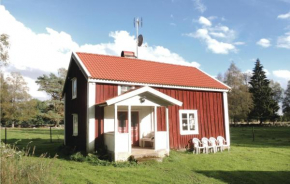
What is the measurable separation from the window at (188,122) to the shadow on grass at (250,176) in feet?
17.0

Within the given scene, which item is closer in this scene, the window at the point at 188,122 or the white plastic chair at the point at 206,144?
the white plastic chair at the point at 206,144

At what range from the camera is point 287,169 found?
1179 centimetres

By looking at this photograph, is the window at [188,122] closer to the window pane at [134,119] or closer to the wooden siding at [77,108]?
the window pane at [134,119]

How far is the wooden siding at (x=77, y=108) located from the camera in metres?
13.8

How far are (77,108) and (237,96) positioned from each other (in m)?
35.1

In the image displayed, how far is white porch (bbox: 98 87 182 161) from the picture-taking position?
38.1 ft

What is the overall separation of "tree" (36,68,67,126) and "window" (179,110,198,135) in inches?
1460

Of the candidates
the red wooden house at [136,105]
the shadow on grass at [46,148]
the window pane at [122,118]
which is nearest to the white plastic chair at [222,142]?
the red wooden house at [136,105]

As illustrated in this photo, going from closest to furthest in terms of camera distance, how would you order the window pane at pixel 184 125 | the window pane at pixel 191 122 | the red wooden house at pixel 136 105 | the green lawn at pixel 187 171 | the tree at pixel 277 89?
the green lawn at pixel 187 171, the red wooden house at pixel 136 105, the window pane at pixel 184 125, the window pane at pixel 191 122, the tree at pixel 277 89

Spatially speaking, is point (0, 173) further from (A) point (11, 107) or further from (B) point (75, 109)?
(A) point (11, 107)

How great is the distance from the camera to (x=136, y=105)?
1234 cm

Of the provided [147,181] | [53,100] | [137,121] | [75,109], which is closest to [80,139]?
[75,109]

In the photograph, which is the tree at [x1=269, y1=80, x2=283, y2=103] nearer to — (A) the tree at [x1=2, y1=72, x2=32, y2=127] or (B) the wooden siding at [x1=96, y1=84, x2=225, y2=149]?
(B) the wooden siding at [x1=96, y1=84, x2=225, y2=149]

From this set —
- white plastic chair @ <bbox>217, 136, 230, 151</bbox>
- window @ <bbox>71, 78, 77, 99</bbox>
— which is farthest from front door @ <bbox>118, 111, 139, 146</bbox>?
white plastic chair @ <bbox>217, 136, 230, 151</bbox>
